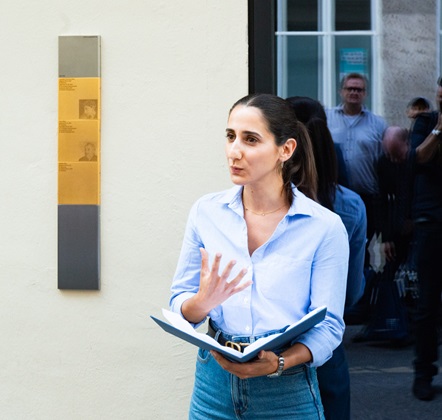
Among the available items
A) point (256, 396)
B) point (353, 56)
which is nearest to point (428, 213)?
point (353, 56)

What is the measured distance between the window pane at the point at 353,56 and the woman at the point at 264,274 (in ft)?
5.15

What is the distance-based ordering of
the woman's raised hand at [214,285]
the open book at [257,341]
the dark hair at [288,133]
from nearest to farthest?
the open book at [257,341] → the woman's raised hand at [214,285] → the dark hair at [288,133]

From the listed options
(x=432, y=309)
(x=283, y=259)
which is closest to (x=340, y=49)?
(x=432, y=309)

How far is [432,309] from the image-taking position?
437 centimetres

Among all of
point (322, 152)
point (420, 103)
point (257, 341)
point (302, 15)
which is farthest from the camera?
point (302, 15)

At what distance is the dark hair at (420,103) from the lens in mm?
4336

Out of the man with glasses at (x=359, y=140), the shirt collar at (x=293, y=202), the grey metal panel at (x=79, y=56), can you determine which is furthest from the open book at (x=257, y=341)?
the grey metal panel at (x=79, y=56)

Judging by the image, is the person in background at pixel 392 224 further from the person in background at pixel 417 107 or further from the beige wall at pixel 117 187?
the beige wall at pixel 117 187

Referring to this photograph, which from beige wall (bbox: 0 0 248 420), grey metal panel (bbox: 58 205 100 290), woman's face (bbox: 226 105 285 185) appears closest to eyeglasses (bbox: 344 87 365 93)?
beige wall (bbox: 0 0 248 420)

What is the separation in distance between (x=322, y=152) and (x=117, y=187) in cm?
108

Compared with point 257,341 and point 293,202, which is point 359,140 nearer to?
point 293,202

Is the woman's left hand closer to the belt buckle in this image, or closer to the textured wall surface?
the belt buckle

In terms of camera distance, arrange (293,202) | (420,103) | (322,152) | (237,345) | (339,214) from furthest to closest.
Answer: (420,103), (339,214), (322,152), (293,202), (237,345)

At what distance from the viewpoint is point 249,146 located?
2803 mm
